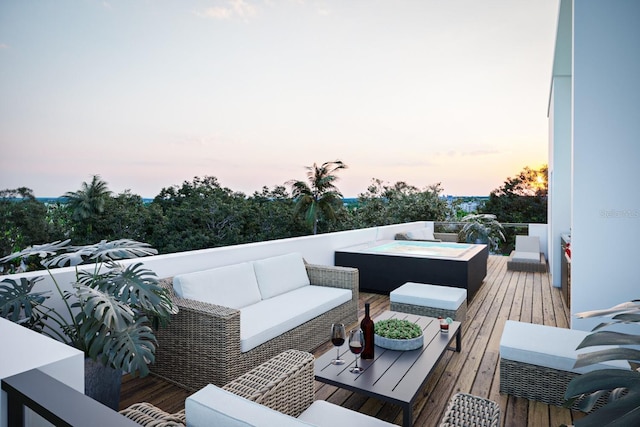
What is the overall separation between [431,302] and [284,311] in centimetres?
150

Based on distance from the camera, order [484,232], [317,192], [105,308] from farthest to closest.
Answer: [317,192] < [484,232] < [105,308]

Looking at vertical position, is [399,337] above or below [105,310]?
below

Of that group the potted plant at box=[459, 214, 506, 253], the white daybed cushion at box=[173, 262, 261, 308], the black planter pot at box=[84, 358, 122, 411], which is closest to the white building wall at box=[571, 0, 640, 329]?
the white daybed cushion at box=[173, 262, 261, 308]

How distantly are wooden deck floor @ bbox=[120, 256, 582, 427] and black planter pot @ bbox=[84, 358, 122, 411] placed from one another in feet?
1.05

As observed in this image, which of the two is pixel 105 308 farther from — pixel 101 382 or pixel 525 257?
pixel 525 257

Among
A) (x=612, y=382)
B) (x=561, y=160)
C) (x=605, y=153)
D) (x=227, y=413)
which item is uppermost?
(x=561, y=160)

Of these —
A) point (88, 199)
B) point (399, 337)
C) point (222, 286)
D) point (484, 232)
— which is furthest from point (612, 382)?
point (88, 199)

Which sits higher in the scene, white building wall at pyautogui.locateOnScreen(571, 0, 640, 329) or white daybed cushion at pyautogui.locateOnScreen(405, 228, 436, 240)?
white building wall at pyautogui.locateOnScreen(571, 0, 640, 329)

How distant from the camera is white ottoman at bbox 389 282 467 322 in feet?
11.5

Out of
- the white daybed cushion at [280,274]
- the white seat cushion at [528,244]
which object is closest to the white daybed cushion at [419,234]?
the white seat cushion at [528,244]

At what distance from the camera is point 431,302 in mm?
3551

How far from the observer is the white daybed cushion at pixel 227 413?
0.93m

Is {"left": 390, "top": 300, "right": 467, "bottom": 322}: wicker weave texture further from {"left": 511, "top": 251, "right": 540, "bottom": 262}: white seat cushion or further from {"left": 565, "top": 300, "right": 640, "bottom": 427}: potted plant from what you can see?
{"left": 511, "top": 251, "right": 540, "bottom": 262}: white seat cushion

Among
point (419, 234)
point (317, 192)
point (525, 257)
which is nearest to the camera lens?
point (525, 257)
